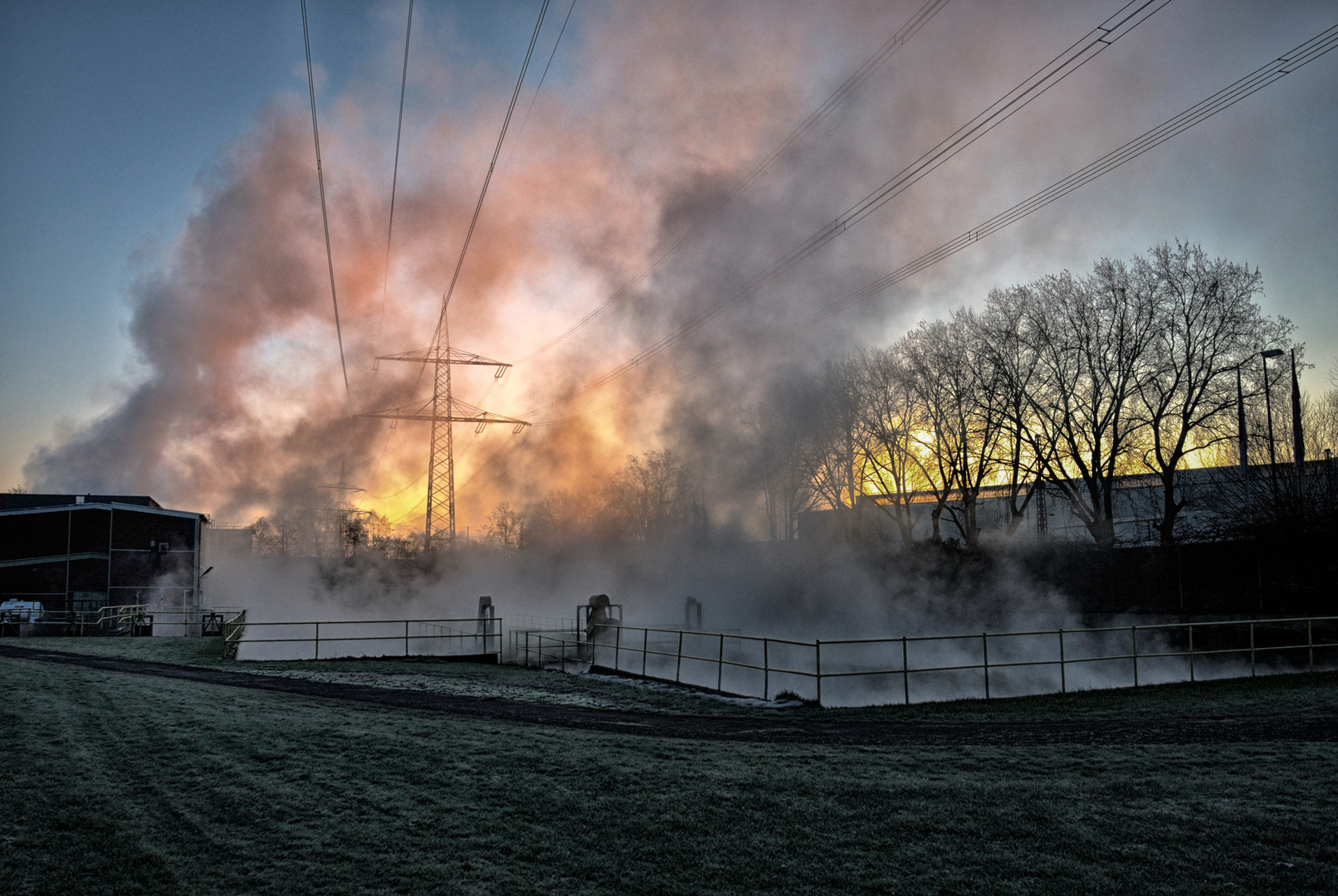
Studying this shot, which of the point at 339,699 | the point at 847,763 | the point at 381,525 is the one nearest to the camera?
the point at 847,763

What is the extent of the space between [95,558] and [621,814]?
42.6 meters

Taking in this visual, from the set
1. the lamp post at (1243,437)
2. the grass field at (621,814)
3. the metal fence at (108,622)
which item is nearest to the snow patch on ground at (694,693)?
the grass field at (621,814)

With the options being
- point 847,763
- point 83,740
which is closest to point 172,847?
point 83,740

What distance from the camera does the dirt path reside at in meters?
11.8

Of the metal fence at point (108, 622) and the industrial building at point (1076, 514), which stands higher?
the industrial building at point (1076, 514)

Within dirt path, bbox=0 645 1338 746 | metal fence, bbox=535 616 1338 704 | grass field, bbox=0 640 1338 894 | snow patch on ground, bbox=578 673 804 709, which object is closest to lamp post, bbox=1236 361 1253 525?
metal fence, bbox=535 616 1338 704

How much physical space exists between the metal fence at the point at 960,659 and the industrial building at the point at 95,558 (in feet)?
64.5

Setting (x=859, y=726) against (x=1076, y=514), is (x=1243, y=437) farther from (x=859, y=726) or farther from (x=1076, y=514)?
(x=859, y=726)

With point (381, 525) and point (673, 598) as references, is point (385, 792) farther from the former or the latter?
point (381, 525)

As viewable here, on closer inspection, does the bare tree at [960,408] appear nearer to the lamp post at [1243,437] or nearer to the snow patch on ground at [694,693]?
the lamp post at [1243,437]

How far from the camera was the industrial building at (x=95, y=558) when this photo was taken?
126ft

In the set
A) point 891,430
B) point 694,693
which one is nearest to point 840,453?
point 891,430

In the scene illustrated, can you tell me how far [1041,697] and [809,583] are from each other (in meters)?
25.8

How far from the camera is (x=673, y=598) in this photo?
4825 centimetres
